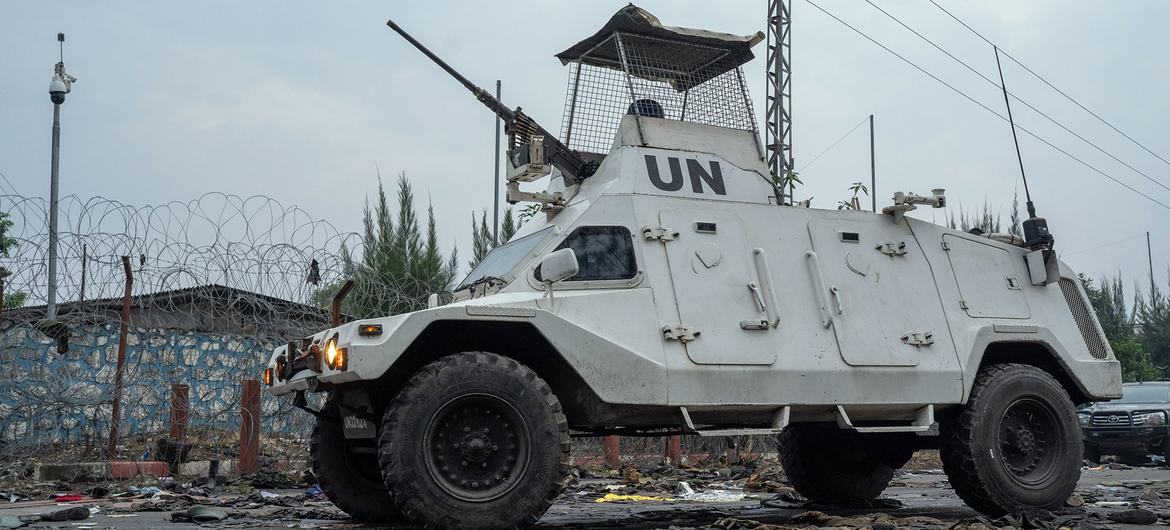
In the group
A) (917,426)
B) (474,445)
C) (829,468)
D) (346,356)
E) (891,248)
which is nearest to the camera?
(346,356)

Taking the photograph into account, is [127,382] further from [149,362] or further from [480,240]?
[480,240]

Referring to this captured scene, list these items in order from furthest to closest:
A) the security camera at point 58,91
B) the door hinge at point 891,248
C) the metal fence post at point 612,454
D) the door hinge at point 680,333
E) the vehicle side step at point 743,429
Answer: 1. the security camera at point 58,91
2. the metal fence post at point 612,454
3. the door hinge at point 891,248
4. the door hinge at point 680,333
5. the vehicle side step at point 743,429

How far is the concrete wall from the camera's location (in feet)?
33.4

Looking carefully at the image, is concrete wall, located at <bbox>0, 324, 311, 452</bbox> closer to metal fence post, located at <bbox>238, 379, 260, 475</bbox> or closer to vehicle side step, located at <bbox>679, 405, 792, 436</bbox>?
metal fence post, located at <bbox>238, 379, 260, 475</bbox>

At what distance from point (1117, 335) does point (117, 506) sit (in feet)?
116

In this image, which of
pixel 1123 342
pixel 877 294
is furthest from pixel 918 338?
pixel 1123 342

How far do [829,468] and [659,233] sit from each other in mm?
3024

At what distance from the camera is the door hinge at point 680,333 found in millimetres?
7359

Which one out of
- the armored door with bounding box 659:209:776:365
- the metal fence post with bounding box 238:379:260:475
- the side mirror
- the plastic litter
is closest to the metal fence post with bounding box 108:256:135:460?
the metal fence post with bounding box 238:379:260:475

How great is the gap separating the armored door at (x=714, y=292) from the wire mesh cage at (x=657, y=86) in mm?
1331

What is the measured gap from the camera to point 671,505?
9797mm

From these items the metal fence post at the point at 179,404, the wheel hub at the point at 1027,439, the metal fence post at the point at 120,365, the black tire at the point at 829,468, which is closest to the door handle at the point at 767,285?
the wheel hub at the point at 1027,439

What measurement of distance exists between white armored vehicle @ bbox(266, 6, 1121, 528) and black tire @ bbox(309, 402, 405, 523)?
1cm

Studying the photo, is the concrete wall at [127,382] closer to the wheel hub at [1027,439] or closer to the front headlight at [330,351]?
the front headlight at [330,351]
